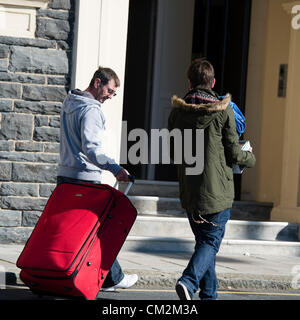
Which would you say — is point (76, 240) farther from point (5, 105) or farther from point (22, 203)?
point (5, 105)

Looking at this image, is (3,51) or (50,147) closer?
(3,51)

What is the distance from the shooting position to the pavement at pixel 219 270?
712cm

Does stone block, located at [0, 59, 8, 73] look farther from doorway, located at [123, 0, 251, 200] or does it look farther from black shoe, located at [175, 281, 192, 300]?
black shoe, located at [175, 281, 192, 300]

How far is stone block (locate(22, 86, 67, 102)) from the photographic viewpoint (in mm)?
8906

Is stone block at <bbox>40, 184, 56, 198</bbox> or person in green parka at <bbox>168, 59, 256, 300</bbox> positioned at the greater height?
person in green parka at <bbox>168, 59, 256, 300</bbox>

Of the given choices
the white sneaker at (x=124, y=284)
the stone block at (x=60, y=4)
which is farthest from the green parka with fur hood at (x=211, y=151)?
the stone block at (x=60, y=4)

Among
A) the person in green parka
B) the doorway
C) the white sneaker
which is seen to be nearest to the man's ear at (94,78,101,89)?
the person in green parka

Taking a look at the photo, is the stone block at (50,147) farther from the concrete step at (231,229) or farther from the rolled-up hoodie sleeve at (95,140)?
the rolled-up hoodie sleeve at (95,140)

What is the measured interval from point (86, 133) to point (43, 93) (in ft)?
11.4

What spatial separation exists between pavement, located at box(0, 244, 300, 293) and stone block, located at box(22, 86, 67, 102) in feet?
5.56

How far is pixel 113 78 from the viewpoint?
5918 mm

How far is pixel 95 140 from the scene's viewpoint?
221 inches

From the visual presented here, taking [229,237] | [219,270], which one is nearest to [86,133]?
[219,270]

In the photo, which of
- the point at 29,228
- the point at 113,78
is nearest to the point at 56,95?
the point at 29,228
